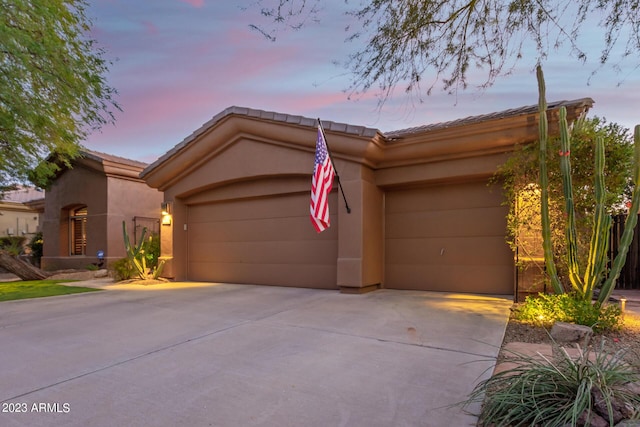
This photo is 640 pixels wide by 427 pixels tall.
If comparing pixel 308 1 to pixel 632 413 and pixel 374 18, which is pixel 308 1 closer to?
pixel 374 18

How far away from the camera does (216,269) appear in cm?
1059

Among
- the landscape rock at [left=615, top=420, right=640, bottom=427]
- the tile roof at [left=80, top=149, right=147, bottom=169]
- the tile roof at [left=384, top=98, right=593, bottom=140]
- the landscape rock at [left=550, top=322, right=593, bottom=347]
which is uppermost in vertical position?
the tile roof at [left=80, top=149, right=147, bottom=169]

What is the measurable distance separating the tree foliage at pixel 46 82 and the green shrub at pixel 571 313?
31.9ft

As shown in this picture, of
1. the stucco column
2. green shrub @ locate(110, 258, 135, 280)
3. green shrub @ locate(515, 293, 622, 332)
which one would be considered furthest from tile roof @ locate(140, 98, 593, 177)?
green shrub @ locate(110, 258, 135, 280)

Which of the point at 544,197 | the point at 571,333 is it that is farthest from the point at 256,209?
the point at 571,333

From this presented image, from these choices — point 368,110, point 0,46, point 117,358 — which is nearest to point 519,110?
point 368,110

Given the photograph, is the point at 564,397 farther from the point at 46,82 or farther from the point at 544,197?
the point at 46,82

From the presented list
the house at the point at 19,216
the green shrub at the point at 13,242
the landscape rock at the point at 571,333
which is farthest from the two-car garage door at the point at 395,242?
the house at the point at 19,216

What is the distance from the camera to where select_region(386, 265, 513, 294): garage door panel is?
736 centimetres

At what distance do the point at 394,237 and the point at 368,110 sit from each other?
11.9ft

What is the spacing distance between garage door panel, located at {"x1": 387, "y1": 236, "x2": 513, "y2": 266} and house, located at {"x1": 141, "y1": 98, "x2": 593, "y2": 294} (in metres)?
0.02

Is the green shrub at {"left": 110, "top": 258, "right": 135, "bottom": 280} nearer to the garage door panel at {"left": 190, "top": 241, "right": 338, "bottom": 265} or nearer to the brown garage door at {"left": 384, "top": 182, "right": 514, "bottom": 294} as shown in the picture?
the garage door panel at {"left": 190, "top": 241, "right": 338, "bottom": 265}

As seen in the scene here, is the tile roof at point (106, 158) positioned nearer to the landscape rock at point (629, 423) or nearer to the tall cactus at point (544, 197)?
the tall cactus at point (544, 197)

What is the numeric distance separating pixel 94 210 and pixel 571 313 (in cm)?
1505
